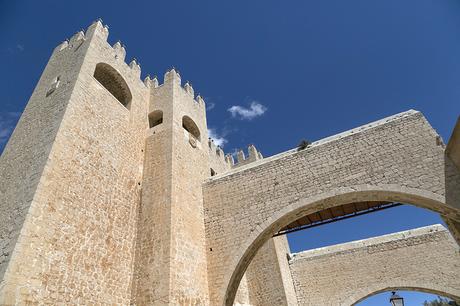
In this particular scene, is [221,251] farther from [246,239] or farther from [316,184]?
[316,184]

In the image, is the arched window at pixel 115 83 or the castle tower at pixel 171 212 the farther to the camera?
the arched window at pixel 115 83

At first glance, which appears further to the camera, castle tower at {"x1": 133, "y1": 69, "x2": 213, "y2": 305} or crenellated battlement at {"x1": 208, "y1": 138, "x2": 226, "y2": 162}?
crenellated battlement at {"x1": 208, "y1": 138, "x2": 226, "y2": 162}

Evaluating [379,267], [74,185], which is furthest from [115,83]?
[379,267]

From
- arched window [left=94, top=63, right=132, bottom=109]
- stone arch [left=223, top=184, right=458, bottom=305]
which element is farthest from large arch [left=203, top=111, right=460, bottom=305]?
arched window [left=94, top=63, right=132, bottom=109]

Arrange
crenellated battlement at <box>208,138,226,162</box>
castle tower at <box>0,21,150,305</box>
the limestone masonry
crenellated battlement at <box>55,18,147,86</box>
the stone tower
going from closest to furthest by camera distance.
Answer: castle tower at <box>0,21,150,305</box>
the stone tower
the limestone masonry
crenellated battlement at <box>55,18,147,86</box>
crenellated battlement at <box>208,138,226,162</box>

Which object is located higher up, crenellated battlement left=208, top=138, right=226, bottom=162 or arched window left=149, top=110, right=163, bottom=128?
crenellated battlement left=208, top=138, right=226, bottom=162

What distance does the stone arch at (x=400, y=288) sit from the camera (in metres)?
11.5

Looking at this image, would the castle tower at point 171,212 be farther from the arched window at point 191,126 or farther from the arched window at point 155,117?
the arched window at point 191,126

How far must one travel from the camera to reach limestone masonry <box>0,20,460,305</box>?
5.85 m

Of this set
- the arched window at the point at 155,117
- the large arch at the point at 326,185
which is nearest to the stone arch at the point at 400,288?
the large arch at the point at 326,185

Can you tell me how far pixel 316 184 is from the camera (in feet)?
25.5

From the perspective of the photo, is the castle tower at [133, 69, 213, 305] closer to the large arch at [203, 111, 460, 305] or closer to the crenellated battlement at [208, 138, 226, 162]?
the large arch at [203, 111, 460, 305]

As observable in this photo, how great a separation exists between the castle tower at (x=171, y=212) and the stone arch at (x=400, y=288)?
8392 millimetres

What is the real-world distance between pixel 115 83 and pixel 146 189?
4268 millimetres
